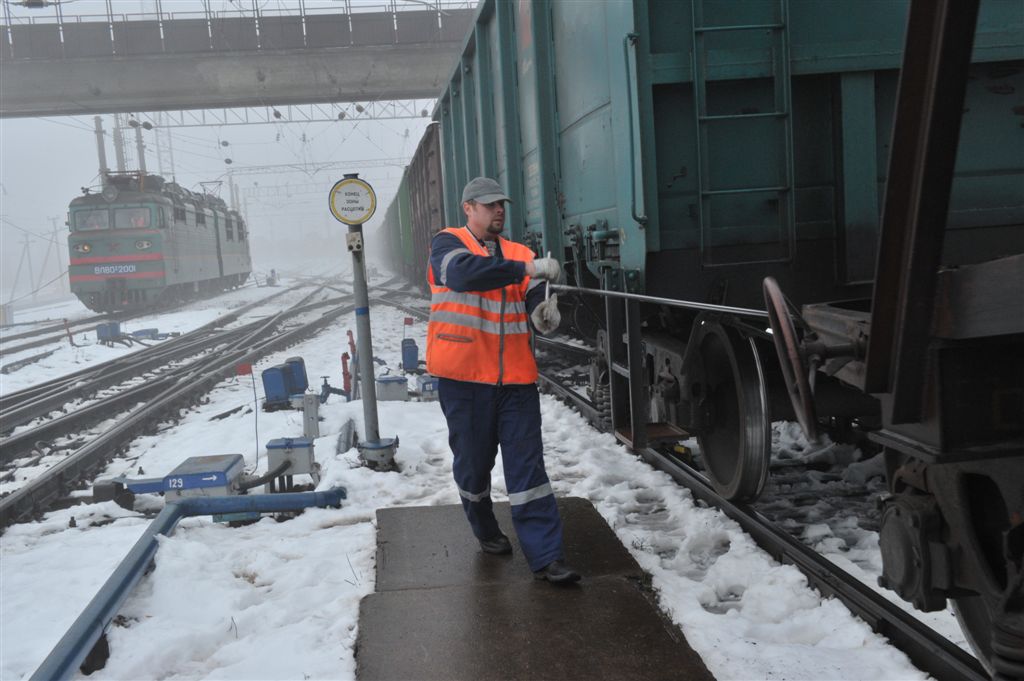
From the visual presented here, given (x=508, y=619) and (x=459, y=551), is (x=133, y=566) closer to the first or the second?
(x=459, y=551)

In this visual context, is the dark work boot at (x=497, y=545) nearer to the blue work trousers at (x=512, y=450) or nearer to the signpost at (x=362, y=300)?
the blue work trousers at (x=512, y=450)

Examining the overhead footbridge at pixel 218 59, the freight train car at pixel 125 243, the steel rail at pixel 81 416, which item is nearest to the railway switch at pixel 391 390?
the steel rail at pixel 81 416

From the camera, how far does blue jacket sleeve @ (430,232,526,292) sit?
3.68 m

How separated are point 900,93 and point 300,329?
16386mm

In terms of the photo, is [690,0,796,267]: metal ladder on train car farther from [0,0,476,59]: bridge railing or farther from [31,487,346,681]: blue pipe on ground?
[0,0,476,59]: bridge railing

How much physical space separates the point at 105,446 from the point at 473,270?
5.33m

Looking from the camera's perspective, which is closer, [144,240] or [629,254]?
[629,254]

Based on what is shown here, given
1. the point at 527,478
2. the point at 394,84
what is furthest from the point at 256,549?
the point at 394,84

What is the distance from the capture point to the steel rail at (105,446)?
587cm

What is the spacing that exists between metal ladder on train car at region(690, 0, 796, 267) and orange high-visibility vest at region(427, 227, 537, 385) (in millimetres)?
1207

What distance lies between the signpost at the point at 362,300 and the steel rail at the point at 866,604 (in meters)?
2.39

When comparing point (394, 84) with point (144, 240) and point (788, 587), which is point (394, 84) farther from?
point (788, 587)

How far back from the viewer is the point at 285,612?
372cm

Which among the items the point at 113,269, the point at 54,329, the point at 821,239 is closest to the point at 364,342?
the point at 821,239
